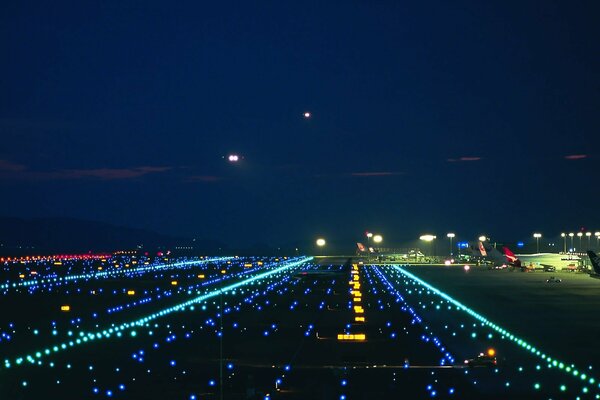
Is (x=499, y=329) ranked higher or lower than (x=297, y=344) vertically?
higher

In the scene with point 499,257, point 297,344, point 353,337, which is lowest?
point 297,344

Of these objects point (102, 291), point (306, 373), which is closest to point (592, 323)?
point (306, 373)

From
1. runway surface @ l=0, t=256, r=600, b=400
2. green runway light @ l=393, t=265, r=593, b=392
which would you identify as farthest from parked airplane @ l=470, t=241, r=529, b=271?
green runway light @ l=393, t=265, r=593, b=392

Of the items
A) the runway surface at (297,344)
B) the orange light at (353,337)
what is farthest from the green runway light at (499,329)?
the orange light at (353,337)

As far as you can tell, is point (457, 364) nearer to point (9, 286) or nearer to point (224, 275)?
point (9, 286)

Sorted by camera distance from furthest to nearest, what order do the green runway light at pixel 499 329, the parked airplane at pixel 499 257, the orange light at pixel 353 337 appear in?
the parked airplane at pixel 499 257 < the orange light at pixel 353 337 < the green runway light at pixel 499 329

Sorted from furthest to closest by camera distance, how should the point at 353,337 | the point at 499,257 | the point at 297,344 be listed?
1. the point at 499,257
2. the point at 353,337
3. the point at 297,344

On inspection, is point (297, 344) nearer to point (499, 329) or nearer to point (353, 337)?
point (353, 337)

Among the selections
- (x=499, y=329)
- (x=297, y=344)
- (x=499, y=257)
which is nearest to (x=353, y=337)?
(x=297, y=344)

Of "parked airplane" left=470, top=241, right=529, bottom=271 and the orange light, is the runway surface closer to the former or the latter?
the orange light

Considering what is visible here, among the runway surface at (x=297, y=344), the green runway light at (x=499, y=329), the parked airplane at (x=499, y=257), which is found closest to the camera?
the runway surface at (x=297, y=344)

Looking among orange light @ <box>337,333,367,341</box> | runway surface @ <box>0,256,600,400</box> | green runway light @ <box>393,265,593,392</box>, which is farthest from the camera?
orange light @ <box>337,333,367,341</box>

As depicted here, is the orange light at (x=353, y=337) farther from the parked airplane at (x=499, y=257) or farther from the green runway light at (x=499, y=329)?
the parked airplane at (x=499, y=257)
